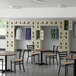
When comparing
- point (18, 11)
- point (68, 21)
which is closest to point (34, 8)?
point (18, 11)

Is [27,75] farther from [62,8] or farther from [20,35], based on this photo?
[20,35]

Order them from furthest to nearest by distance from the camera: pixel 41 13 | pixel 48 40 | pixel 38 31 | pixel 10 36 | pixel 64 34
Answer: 1. pixel 48 40
2. pixel 10 36
3. pixel 38 31
4. pixel 64 34
5. pixel 41 13

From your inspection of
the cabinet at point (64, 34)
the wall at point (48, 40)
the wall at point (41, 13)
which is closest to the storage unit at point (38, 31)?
the cabinet at point (64, 34)

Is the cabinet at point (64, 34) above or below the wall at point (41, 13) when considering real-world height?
below

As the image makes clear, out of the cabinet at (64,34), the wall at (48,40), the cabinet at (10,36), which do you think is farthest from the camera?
the wall at (48,40)

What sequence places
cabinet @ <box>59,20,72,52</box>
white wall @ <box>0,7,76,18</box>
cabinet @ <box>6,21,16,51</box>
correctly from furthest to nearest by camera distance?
1. cabinet @ <box>6,21,16,51</box>
2. cabinet @ <box>59,20,72,52</box>
3. white wall @ <box>0,7,76,18</box>

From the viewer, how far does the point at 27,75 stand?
7027mm

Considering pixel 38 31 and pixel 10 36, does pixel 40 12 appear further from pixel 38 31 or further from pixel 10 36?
pixel 10 36

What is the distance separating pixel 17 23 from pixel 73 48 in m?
4.23

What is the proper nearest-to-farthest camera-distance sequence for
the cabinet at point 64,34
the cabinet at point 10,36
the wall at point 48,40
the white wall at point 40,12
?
the white wall at point 40,12 < the cabinet at point 64,34 < the cabinet at point 10,36 < the wall at point 48,40

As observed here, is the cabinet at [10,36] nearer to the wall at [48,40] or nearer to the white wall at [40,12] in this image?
the wall at [48,40]

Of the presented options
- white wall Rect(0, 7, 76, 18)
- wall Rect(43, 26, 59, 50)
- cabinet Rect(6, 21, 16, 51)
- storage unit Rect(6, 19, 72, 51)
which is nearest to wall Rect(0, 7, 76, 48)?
white wall Rect(0, 7, 76, 18)

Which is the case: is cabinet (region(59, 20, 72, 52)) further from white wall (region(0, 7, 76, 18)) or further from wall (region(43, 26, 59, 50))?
white wall (region(0, 7, 76, 18))

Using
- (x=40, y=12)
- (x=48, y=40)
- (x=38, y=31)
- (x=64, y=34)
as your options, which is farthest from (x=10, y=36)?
(x=40, y=12)
